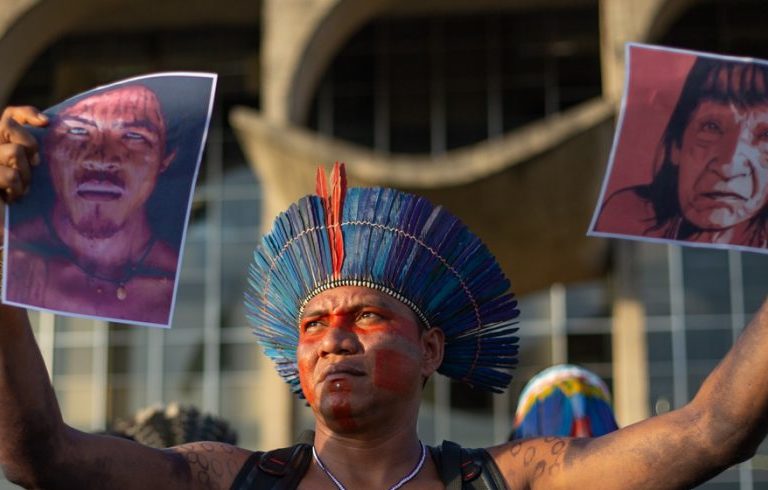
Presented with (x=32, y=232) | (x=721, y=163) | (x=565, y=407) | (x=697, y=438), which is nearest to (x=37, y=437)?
(x=32, y=232)

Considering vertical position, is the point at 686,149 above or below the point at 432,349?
above

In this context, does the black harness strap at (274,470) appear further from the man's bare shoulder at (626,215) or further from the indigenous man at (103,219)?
the man's bare shoulder at (626,215)

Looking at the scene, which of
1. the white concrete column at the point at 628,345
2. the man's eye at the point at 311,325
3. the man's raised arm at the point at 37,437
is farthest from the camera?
the white concrete column at the point at 628,345

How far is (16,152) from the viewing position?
3.32m

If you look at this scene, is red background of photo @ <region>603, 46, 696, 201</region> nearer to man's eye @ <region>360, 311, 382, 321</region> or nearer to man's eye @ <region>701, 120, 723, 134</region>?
man's eye @ <region>701, 120, 723, 134</region>

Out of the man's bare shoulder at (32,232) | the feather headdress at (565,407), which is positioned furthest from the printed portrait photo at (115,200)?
the feather headdress at (565,407)

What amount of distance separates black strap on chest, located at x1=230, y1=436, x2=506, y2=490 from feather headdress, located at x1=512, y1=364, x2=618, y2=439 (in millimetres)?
2534

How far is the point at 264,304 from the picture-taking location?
3941 mm

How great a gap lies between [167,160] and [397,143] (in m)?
20.1

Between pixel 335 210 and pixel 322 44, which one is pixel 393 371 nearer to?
pixel 335 210

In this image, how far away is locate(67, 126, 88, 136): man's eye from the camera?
11.5 ft

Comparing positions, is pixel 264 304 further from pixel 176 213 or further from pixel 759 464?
pixel 759 464

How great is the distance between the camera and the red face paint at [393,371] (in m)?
3.57

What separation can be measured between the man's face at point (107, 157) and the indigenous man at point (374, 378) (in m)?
0.11
